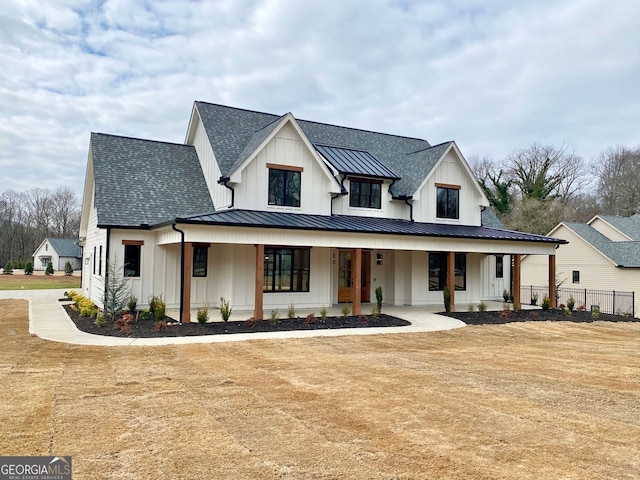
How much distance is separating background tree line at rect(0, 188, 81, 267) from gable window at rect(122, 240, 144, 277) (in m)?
61.1

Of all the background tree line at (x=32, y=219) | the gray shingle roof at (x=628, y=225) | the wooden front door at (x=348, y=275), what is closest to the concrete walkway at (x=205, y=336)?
the wooden front door at (x=348, y=275)

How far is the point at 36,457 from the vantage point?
447 cm

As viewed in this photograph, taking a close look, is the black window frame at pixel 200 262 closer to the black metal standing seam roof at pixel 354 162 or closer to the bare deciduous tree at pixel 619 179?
the black metal standing seam roof at pixel 354 162

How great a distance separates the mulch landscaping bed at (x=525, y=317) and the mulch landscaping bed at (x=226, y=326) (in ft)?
9.48

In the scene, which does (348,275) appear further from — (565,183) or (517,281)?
(565,183)

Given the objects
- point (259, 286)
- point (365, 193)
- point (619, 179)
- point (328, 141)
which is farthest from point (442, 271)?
point (619, 179)

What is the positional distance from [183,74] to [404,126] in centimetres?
3174

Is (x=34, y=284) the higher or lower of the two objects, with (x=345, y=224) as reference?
lower

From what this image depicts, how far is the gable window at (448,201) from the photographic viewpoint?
20.7 metres

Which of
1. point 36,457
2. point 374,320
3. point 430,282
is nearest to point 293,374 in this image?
point 36,457

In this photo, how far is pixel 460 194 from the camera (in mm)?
21250

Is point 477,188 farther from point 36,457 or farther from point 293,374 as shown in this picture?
point 36,457

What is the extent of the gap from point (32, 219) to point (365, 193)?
229ft

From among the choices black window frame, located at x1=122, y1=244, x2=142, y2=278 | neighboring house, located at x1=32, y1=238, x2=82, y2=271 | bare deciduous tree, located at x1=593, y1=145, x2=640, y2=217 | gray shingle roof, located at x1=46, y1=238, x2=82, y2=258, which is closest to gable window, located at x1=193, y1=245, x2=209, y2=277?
black window frame, located at x1=122, y1=244, x2=142, y2=278
